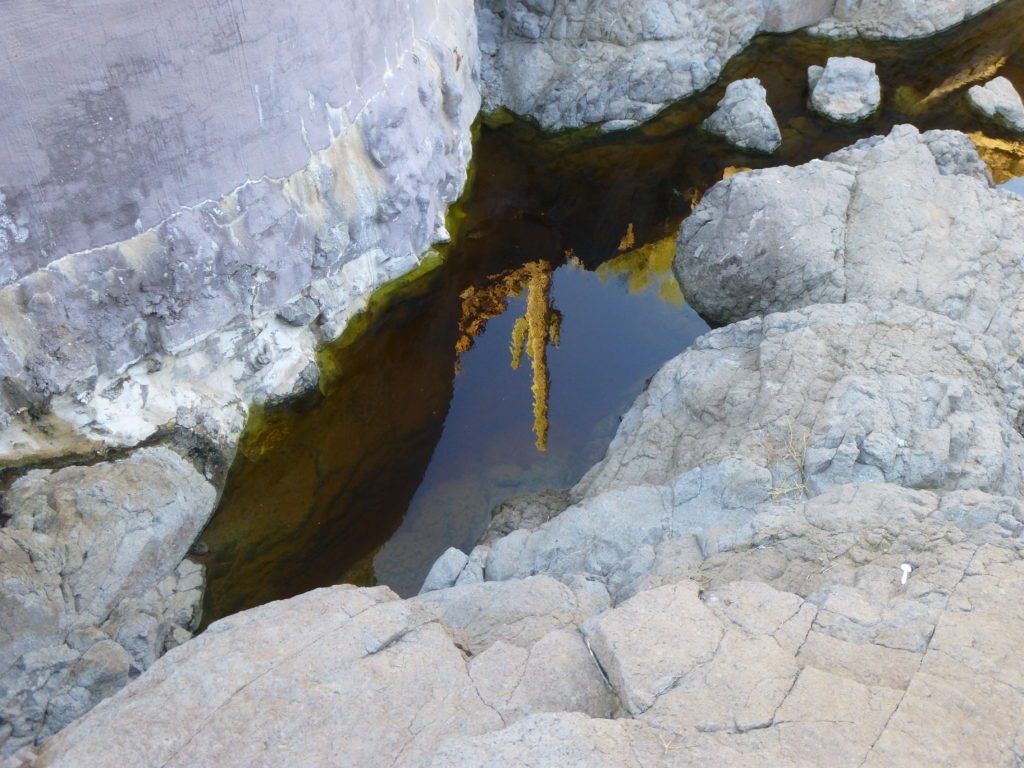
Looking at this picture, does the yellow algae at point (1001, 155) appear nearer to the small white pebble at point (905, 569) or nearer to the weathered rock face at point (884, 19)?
the weathered rock face at point (884, 19)

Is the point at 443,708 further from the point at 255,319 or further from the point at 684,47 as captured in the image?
the point at 684,47

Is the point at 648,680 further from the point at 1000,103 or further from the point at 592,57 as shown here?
the point at 1000,103

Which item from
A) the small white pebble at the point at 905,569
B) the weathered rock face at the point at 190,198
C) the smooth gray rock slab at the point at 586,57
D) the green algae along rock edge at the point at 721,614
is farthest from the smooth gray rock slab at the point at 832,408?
the smooth gray rock slab at the point at 586,57

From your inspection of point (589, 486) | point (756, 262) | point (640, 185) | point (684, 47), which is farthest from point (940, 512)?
point (684, 47)

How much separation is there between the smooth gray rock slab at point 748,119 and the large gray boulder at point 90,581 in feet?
28.8

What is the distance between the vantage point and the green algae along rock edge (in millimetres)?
3910

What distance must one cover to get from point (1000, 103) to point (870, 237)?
540cm

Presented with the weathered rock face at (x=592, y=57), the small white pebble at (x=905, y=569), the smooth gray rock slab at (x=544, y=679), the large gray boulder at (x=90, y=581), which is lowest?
the large gray boulder at (x=90, y=581)

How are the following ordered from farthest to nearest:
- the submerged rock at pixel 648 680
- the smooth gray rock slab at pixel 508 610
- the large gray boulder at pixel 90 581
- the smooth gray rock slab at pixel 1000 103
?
1. the smooth gray rock slab at pixel 1000 103
2. the large gray boulder at pixel 90 581
3. the smooth gray rock slab at pixel 508 610
4. the submerged rock at pixel 648 680

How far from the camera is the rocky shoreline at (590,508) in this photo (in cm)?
411

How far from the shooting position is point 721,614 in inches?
183

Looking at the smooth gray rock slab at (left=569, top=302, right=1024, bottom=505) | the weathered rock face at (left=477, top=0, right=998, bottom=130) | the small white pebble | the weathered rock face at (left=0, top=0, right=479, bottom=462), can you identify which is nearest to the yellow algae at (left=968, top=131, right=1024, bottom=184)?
the weathered rock face at (left=477, top=0, right=998, bottom=130)

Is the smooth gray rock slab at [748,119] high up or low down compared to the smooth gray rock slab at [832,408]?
up

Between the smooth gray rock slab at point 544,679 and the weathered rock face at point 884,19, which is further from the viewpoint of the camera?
the weathered rock face at point 884,19
